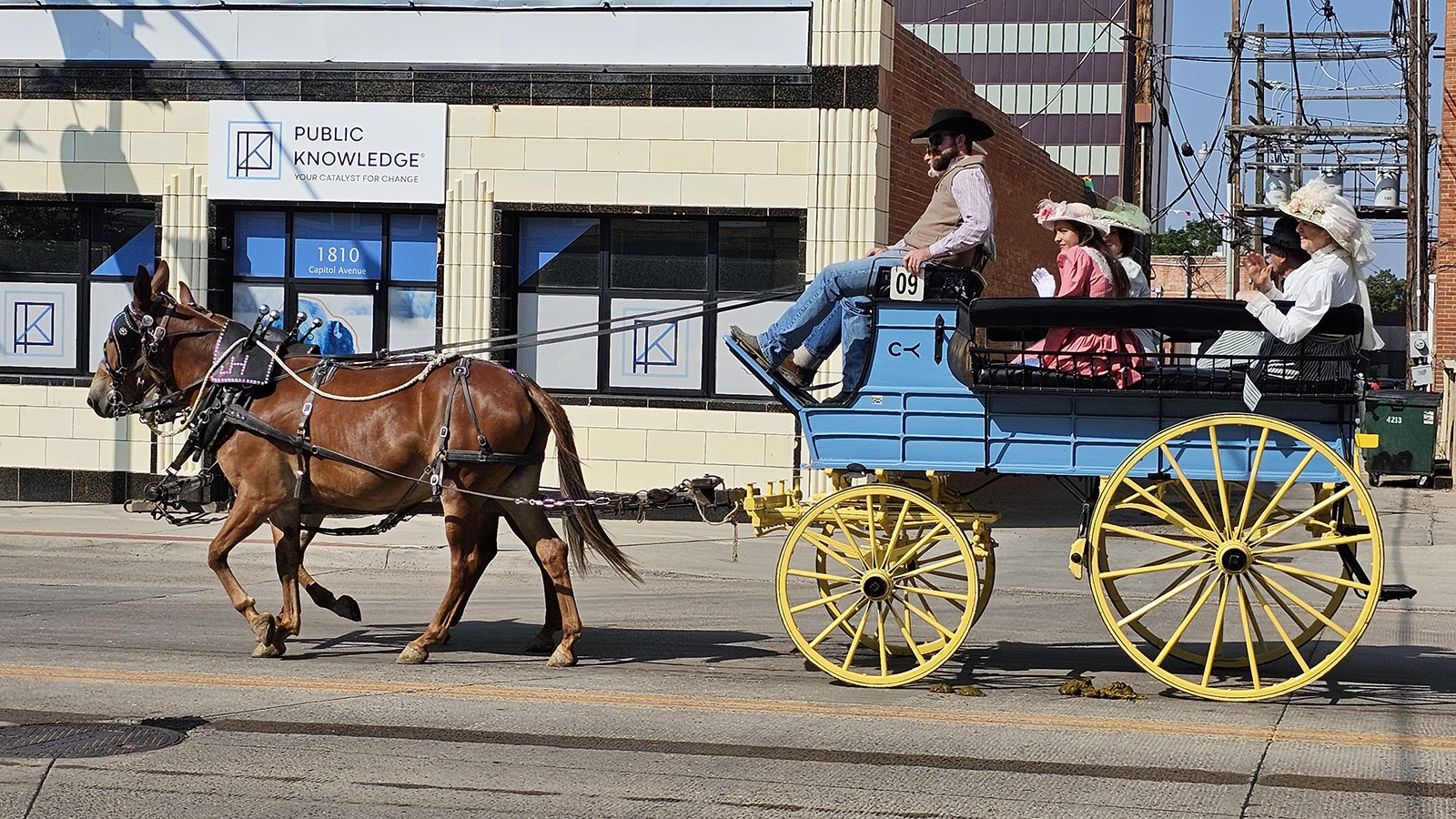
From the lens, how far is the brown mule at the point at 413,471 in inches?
349

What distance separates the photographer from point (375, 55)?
17.6m

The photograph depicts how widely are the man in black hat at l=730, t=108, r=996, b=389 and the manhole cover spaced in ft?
11.4

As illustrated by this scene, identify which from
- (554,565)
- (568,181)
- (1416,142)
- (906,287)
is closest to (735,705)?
(554,565)

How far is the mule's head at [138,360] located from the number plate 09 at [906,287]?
4424mm

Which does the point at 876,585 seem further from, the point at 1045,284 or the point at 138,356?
the point at 138,356

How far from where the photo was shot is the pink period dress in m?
8.09

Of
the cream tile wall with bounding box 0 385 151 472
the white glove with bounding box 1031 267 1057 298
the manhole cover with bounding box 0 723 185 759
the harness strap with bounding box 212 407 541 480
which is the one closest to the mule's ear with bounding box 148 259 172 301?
the harness strap with bounding box 212 407 541 480

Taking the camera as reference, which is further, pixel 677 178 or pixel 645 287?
pixel 645 287

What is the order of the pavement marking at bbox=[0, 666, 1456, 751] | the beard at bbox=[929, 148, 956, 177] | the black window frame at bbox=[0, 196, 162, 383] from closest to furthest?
the pavement marking at bbox=[0, 666, 1456, 751], the beard at bbox=[929, 148, 956, 177], the black window frame at bbox=[0, 196, 162, 383]

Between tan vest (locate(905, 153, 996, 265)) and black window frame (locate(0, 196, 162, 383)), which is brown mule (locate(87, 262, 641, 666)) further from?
black window frame (locate(0, 196, 162, 383))

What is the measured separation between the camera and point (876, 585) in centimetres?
803

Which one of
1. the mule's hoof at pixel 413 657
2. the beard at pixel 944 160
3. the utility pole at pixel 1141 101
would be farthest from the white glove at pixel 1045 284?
→ the utility pole at pixel 1141 101

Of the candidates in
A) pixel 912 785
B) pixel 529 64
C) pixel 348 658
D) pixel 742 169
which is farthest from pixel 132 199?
pixel 912 785

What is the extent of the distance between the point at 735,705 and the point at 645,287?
33.3 feet
